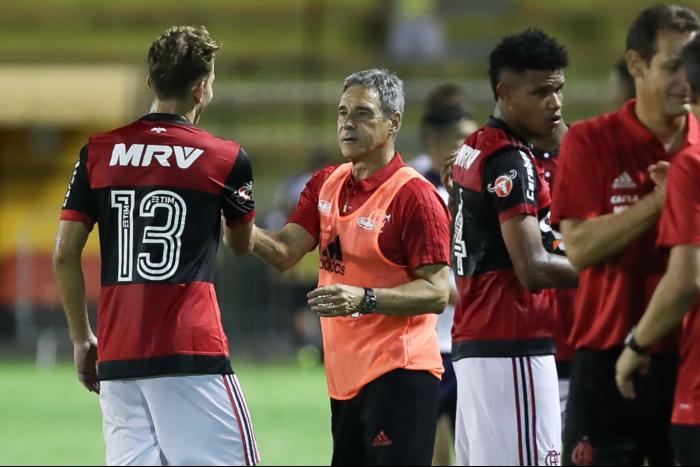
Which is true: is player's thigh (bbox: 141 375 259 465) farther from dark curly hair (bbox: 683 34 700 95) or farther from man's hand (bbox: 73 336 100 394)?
dark curly hair (bbox: 683 34 700 95)

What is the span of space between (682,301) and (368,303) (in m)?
1.76

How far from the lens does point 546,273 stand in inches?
244

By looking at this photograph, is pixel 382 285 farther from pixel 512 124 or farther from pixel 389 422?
pixel 512 124

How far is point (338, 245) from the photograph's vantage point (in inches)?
265

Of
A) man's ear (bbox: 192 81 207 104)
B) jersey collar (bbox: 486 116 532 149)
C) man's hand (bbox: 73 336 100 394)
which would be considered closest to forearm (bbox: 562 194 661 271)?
jersey collar (bbox: 486 116 532 149)

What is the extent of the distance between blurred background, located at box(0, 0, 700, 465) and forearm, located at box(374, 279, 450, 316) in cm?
890

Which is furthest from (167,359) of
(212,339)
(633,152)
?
(633,152)

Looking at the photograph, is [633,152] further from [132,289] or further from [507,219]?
[132,289]

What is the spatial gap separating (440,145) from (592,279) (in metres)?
4.13

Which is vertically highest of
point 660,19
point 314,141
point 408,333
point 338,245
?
point 314,141

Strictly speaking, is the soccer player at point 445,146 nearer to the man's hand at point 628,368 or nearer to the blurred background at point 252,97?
the man's hand at point 628,368

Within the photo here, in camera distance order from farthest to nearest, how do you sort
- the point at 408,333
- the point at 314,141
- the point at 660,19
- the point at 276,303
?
1. the point at 314,141
2. the point at 276,303
3. the point at 408,333
4. the point at 660,19

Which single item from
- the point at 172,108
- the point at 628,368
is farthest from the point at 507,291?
the point at 172,108

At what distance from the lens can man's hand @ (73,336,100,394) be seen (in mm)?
6359
